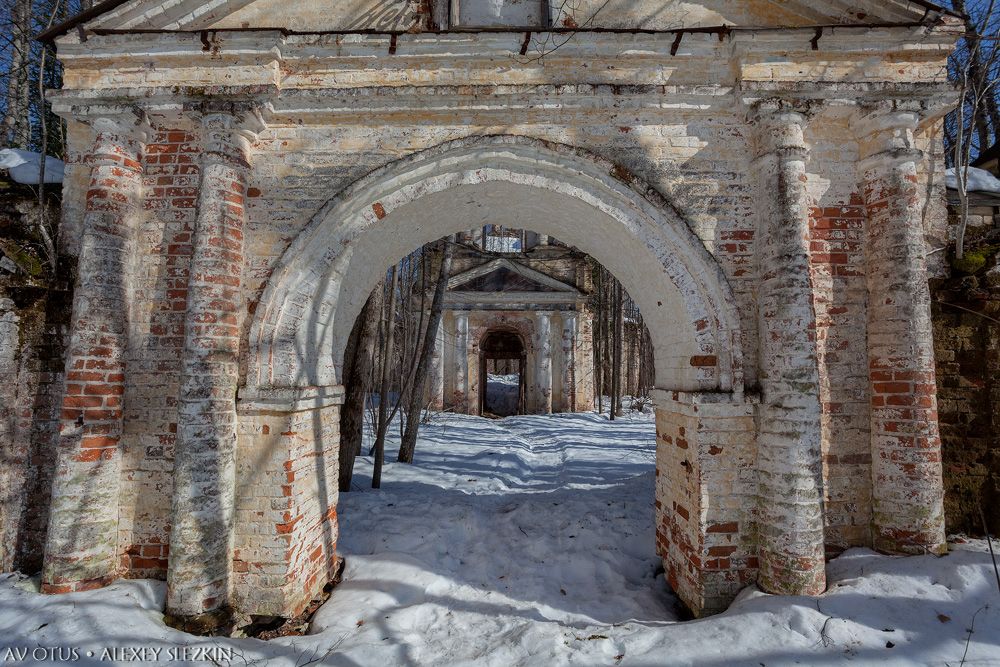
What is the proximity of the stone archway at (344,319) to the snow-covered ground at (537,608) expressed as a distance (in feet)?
1.48

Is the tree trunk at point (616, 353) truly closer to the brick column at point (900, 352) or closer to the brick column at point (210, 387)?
the brick column at point (900, 352)

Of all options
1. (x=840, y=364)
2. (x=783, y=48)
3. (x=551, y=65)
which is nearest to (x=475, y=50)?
(x=551, y=65)

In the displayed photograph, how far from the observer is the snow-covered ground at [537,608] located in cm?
254

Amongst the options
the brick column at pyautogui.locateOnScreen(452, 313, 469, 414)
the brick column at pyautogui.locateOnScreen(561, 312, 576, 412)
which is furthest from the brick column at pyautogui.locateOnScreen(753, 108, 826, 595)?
the brick column at pyautogui.locateOnScreen(452, 313, 469, 414)

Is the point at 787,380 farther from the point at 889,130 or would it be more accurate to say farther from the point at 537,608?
the point at 537,608

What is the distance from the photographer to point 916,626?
8.36ft

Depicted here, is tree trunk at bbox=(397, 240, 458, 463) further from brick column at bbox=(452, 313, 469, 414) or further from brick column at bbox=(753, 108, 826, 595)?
brick column at bbox=(452, 313, 469, 414)

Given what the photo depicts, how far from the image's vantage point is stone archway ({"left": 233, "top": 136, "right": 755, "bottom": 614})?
3209mm

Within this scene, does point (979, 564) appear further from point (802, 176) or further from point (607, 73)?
point (607, 73)

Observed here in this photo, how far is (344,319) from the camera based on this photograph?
387 cm

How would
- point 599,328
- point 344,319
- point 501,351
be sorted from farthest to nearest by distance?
point 501,351, point 599,328, point 344,319

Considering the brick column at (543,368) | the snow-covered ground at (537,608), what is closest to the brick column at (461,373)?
the brick column at (543,368)

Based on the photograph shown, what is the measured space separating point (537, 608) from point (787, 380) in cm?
235

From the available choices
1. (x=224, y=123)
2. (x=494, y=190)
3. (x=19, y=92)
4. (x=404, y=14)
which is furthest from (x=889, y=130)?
(x=19, y=92)
